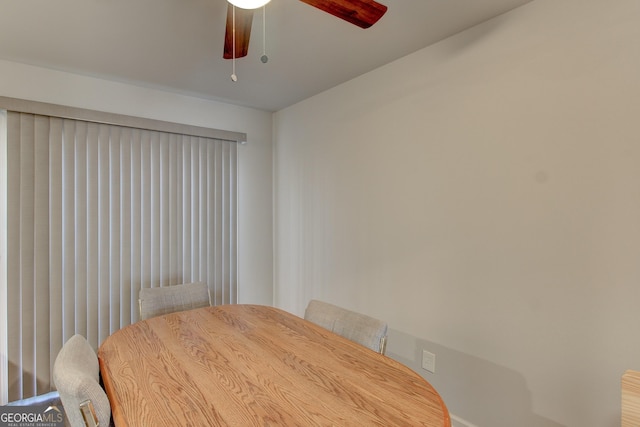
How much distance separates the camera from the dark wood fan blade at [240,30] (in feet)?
4.37

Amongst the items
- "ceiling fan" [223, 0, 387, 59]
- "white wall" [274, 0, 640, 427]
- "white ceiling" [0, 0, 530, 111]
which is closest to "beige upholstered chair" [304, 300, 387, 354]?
"white wall" [274, 0, 640, 427]

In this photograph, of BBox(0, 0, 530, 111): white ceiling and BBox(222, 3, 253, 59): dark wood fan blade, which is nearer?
BBox(222, 3, 253, 59): dark wood fan blade

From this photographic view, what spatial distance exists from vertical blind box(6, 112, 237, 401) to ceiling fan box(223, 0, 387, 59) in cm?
167

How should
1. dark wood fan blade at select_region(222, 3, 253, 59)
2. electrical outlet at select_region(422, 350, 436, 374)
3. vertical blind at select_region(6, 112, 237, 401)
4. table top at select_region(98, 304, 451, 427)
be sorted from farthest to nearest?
vertical blind at select_region(6, 112, 237, 401) → electrical outlet at select_region(422, 350, 436, 374) → dark wood fan blade at select_region(222, 3, 253, 59) → table top at select_region(98, 304, 451, 427)

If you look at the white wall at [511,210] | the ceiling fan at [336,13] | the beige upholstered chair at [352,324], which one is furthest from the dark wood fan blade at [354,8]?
the beige upholstered chair at [352,324]

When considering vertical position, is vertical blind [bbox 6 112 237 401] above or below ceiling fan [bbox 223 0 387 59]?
below

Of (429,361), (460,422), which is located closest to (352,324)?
(429,361)

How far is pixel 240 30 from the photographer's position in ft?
4.61

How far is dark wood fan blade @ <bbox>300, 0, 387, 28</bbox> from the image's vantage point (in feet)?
3.82

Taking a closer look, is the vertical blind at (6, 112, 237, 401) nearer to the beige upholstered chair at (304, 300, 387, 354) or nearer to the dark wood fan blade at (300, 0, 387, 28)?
the beige upholstered chair at (304, 300, 387, 354)

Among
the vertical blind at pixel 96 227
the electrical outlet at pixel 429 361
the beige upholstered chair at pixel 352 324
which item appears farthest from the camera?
the vertical blind at pixel 96 227

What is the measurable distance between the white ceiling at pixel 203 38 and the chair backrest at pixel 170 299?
1.56 m

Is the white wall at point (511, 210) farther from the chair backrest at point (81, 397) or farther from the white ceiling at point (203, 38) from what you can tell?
the chair backrest at point (81, 397)

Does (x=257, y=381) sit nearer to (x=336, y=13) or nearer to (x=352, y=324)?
(x=352, y=324)
